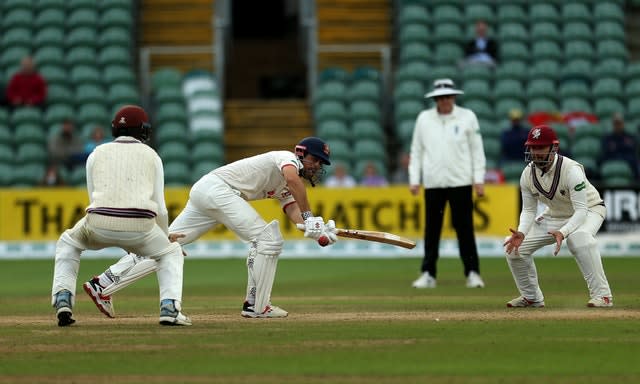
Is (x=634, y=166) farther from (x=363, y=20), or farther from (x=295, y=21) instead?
(x=295, y=21)

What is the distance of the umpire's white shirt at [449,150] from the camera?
12875mm

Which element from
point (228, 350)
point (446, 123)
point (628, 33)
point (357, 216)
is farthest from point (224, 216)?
point (628, 33)

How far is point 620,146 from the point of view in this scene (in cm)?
1945

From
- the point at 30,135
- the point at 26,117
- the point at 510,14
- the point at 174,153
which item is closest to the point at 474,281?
the point at 174,153

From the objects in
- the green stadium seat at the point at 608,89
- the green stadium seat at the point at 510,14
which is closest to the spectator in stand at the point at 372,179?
A: the green stadium seat at the point at 608,89

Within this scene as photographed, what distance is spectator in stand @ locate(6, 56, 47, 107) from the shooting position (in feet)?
69.2

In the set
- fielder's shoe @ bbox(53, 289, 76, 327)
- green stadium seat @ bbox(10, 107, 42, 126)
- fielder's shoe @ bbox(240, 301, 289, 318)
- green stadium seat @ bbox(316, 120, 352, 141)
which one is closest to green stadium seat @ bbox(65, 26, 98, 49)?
green stadium seat @ bbox(10, 107, 42, 126)

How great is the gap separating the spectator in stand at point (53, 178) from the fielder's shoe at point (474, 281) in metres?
8.68

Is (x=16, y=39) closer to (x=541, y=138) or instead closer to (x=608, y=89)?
(x=608, y=89)

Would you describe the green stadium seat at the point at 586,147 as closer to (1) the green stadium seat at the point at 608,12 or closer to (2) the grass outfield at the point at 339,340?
(1) the green stadium seat at the point at 608,12

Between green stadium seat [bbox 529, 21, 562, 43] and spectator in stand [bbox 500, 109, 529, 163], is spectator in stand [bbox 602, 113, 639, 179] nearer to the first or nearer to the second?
spectator in stand [bbox 500, 109, 529, 163]

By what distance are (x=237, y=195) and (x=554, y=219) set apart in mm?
2517

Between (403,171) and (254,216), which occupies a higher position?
(254,216)

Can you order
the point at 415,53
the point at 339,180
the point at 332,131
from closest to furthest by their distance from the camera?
the point at 339,180 → the point at 332,131 → the point at 415,53
